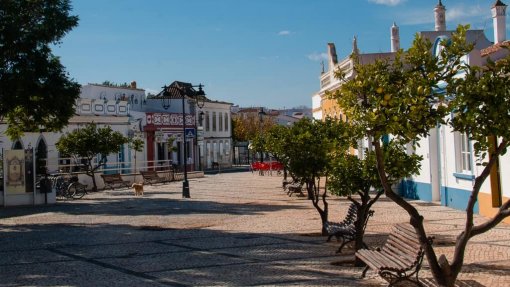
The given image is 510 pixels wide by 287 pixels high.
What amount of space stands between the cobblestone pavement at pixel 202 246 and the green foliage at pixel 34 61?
12.0 feet

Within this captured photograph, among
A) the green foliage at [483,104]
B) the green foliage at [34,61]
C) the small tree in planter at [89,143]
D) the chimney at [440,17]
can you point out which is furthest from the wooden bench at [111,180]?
the green foliage at [483,104]

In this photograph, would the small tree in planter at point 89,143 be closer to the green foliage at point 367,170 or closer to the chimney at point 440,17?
the chimney at point 440,17

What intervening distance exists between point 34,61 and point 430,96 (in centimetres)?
1675

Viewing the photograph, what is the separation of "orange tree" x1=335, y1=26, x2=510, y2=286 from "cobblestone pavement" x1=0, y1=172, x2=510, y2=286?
10.3 ft

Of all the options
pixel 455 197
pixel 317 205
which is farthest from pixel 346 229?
pixel 455 197

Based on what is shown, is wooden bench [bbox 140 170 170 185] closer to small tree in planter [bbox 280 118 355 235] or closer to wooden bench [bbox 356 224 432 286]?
small tree in planter [bbox 280 118 355 235]

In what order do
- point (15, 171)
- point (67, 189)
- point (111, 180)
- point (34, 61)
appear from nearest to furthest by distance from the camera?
point (34, 61) < point (15, 171) < point (67, 189) < point (111, 180)

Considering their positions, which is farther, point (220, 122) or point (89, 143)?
point (220, 122)

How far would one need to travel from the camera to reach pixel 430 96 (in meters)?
5.93

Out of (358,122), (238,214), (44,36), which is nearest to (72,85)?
(44,36)

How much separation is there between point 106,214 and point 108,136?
10.4 m

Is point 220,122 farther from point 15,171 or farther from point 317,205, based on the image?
point 317,205

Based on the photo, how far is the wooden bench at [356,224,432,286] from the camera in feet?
25.5

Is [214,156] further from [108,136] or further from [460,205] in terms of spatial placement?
[460,205]
